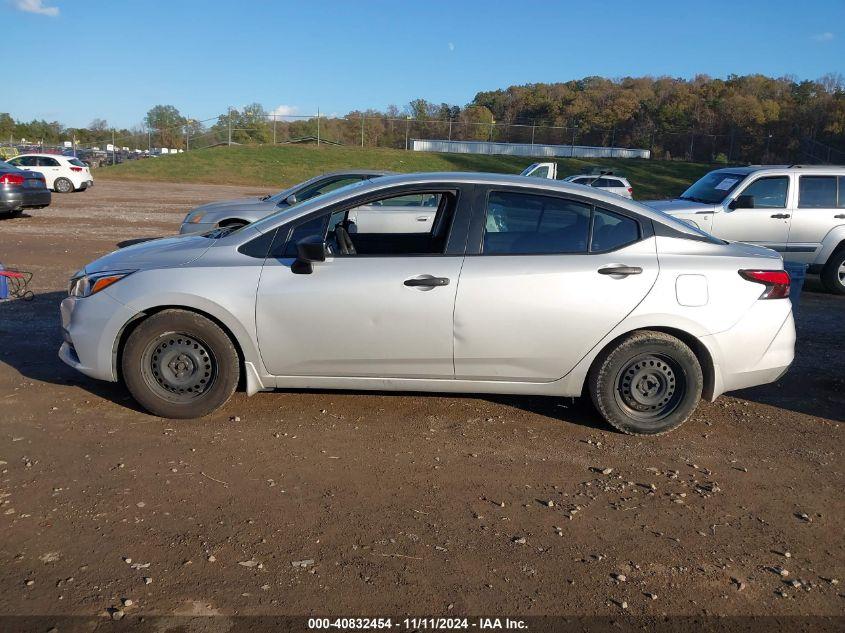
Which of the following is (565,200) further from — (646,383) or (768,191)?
(768,191)

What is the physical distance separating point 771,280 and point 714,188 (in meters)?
7.21

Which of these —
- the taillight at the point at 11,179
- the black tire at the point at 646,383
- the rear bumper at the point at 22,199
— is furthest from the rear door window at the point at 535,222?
the taillight at the point at 11,179

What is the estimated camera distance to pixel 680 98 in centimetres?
6531

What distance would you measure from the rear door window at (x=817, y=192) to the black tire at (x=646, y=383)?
7370mm

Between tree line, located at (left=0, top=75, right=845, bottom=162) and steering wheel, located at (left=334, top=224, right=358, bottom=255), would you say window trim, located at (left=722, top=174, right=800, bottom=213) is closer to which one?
steering wheel, located at (left=334, top=224, right=358, bottom=255)

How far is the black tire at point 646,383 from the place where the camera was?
16.2 ft

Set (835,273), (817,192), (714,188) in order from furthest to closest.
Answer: (714,188), (817,192), (835,273)

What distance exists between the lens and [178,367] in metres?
5.02

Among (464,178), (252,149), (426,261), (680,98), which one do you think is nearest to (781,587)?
(426,261)

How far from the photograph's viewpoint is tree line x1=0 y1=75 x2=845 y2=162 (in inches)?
2163

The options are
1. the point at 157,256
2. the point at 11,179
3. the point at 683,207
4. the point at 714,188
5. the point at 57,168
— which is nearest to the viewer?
the point at 157,256

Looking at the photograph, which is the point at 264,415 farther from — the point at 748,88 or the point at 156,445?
the point at 748,88

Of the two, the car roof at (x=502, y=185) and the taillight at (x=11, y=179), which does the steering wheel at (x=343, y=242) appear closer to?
the car roof at (x=502, y=185)

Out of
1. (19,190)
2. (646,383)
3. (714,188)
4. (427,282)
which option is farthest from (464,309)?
(19,190)
